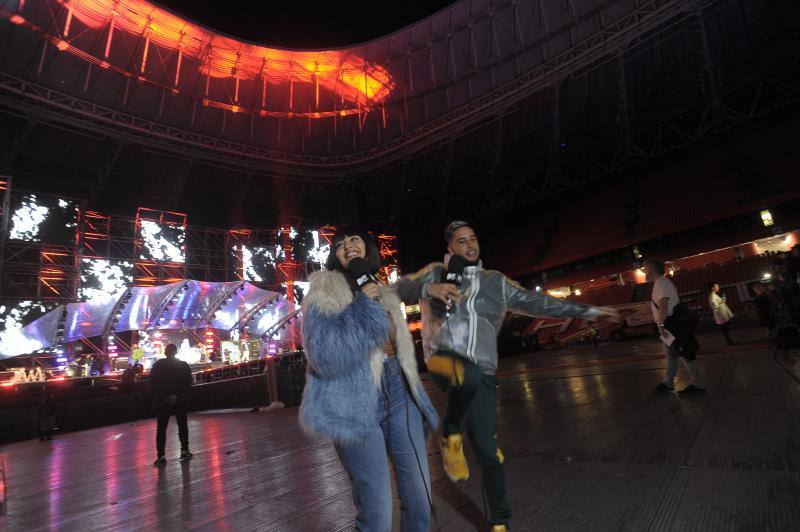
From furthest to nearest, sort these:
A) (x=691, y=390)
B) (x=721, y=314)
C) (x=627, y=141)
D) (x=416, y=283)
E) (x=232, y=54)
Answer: (x=232, y=54)
(x=627, y=141)
(x=721, y=314)
(x=691, y=390)
(x=416, y=283)

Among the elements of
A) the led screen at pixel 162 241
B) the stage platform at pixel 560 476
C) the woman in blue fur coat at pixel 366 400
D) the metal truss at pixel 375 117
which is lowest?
the stage platform at pixel 560 476

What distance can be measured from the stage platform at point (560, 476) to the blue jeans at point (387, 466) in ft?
3.06

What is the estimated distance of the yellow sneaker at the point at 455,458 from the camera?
2.20 meters

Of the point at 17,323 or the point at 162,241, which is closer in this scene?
the point at 17,323

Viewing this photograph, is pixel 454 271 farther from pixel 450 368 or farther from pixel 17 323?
pixel 17 323

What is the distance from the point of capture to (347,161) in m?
25.6

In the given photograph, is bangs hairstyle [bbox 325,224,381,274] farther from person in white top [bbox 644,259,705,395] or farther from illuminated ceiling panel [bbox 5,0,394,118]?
illuminated ceiling panel [bbox 5,0,394,118]

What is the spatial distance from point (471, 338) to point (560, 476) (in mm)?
1409

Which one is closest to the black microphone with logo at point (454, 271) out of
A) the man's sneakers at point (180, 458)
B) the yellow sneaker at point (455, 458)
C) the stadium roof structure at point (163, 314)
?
the yellow sneaker at point (455, 458)

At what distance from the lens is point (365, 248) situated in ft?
6.31

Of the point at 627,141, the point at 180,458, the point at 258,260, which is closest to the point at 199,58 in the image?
the point at 258,260

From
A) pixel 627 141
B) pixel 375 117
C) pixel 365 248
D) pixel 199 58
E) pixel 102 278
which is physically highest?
pixel 199 58

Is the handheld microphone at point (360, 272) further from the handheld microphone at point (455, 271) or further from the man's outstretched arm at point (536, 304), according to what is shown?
the man's outstretched arm at point (536, 304)

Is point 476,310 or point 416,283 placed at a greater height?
point 416,283
